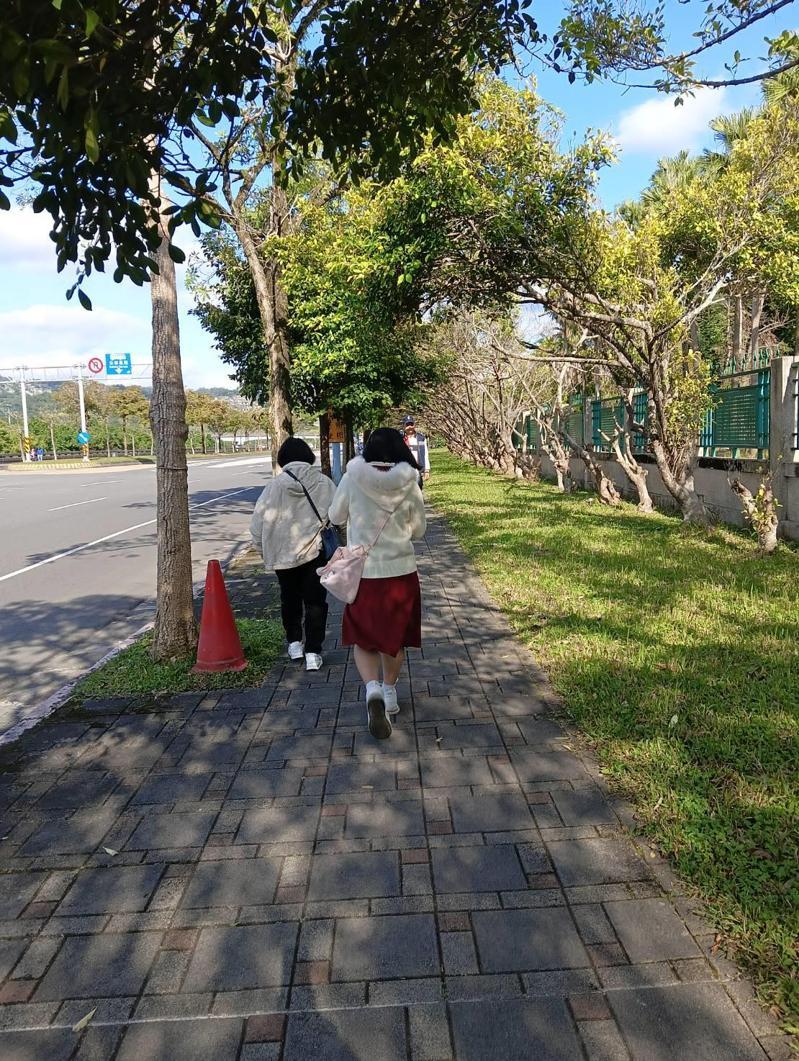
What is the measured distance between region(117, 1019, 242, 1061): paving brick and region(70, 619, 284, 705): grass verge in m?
3.03

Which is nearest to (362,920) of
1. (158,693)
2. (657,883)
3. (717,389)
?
(657,883)

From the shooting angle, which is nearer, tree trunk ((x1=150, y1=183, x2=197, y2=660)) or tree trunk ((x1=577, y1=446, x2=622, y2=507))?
tree trunk ((x1=150, y1=183, x2=197, y2=660))

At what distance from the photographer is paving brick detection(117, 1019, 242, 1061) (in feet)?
6.92

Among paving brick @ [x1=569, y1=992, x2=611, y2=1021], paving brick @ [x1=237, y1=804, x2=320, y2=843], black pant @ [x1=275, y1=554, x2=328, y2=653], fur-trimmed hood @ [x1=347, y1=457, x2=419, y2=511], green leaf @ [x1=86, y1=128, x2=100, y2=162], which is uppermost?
green leaf @ [x1=86, y1=128, x2=100, y2=162]

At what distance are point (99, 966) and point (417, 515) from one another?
266 centimetres

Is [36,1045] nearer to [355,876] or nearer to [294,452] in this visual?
[355,876]

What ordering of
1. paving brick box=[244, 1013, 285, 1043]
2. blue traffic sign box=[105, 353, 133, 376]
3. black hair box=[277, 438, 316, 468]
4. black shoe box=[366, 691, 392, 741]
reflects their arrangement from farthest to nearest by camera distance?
blue traffic sign box=[105, 353, 133, 376] → black hair box=[277, 438, 316, 468] → black shoe box=[366, 691, 392, 741] → paving brick box=[244, 1013, 285, 1043]

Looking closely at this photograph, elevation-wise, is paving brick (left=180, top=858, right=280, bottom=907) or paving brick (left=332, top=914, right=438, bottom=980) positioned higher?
paving brick (left=332, top=914, right=438, bottom=980)

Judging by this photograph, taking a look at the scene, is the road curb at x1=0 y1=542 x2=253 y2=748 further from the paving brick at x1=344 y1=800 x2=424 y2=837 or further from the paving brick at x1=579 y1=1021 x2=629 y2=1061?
the paving brick at x1=579 y1=1021 x2=629 y2=1061

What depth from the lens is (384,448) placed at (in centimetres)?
440

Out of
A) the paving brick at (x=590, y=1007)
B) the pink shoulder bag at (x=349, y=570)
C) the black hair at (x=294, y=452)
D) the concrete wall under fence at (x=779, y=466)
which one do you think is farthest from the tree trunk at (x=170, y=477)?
the concrete wall under fence at (x=779, y=466)

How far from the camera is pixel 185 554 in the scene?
575cm

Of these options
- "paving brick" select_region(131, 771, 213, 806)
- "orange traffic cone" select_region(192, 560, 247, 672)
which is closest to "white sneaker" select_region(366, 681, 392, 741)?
"paving brick" select_region(131, 771, 213, 806)

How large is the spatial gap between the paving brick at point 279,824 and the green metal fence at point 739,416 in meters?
8.93
